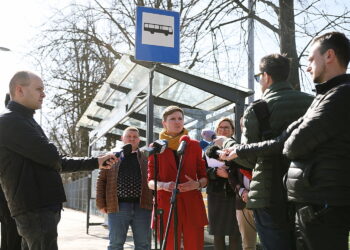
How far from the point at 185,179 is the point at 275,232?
6.53 feet

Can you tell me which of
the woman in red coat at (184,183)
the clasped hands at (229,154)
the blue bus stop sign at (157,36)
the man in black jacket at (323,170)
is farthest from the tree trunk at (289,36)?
the man in black jacket at (323,170)

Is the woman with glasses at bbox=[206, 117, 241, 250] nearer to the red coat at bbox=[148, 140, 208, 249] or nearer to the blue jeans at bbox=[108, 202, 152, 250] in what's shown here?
the red coat at bbox=[148, 140, 208, 249]

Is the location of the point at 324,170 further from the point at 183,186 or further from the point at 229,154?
the point at 183,186

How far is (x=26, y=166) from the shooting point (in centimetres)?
333

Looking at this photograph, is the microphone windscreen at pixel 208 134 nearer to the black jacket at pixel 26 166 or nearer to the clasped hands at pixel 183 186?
the clasped hands at pixel 183 186

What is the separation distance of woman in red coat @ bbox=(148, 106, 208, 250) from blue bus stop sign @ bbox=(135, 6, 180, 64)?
155 centimetres

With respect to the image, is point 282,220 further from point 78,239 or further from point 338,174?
point 78,239

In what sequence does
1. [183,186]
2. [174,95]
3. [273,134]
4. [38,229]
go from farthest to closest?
[174,95]
[183,186]
[38,229]
[273,134]

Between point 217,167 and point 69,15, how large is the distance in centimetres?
1125

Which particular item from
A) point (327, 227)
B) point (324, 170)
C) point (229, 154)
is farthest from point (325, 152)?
point (229, 154)

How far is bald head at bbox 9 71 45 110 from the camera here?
3576 mm

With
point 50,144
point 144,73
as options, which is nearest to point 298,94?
point 50,144

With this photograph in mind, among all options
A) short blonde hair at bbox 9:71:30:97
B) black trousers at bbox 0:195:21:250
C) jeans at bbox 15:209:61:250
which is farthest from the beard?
black trousers at bbox 0:195:21:250

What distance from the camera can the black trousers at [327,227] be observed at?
8.04 feet
